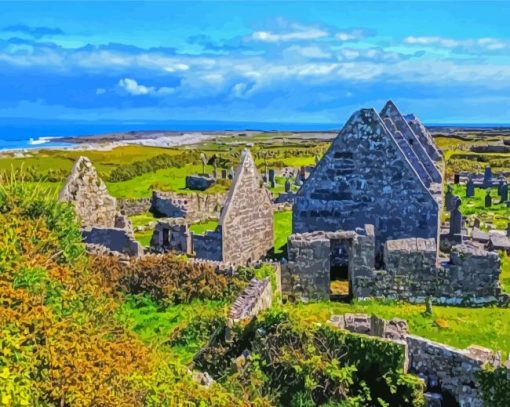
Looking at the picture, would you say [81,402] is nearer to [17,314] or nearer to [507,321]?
[17,314]

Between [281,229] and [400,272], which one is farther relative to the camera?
[281,229]

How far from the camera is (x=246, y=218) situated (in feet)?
65.2

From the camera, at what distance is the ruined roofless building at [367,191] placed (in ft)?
60.3

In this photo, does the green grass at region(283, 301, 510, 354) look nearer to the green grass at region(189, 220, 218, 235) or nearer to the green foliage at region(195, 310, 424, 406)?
the green foliage at region(195, 310, 424, 406)

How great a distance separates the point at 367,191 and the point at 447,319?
4.70 meters

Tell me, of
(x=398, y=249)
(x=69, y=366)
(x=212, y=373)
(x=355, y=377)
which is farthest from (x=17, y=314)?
(x=398, y=249)

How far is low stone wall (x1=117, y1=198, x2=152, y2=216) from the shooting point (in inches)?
1474

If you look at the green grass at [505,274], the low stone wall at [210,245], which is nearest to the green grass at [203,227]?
the low stone wall at [210,245]

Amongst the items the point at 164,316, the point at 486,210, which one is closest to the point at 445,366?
the point at 164,316

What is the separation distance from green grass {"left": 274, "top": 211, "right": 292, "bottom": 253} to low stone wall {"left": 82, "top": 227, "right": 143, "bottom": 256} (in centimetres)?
486

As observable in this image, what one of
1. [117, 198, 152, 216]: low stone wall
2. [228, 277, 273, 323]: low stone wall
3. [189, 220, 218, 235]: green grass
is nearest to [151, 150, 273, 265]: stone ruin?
[228, 277, 273, 323]: low stone wall

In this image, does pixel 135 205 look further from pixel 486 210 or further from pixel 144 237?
pixel 486 210

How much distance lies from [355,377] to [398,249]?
223 inches

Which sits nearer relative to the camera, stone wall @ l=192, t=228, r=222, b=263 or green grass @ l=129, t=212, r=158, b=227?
stone wall @ l=192, t=228, r=222, b=263
